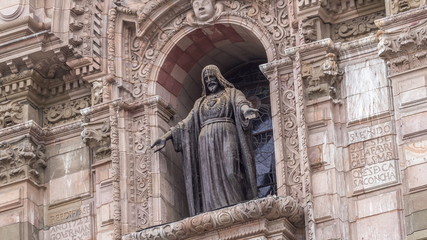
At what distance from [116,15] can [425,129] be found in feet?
21.4

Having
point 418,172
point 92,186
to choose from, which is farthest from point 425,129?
point 92,186

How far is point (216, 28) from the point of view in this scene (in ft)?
99.8

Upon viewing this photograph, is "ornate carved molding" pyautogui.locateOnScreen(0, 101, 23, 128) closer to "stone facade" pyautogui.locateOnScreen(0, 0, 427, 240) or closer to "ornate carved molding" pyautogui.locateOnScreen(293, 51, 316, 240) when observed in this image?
"stone facade" pyautogui.locateOnScreen(0, 0, 427, 240)

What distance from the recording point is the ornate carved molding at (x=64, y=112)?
30.8 meters

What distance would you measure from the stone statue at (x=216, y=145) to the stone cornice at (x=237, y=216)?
71cm

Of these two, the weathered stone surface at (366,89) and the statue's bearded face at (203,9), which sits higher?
the statue's bearded face at (203,9)

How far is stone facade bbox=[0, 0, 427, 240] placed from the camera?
27359 mm

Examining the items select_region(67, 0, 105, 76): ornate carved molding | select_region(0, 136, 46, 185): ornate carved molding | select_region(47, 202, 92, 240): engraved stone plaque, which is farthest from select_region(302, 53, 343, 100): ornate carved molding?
select_region(0, 136, 46, 185): ornate carved molding

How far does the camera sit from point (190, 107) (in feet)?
102

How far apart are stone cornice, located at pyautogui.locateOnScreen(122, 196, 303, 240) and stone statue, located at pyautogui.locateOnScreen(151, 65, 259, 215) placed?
0.71 m

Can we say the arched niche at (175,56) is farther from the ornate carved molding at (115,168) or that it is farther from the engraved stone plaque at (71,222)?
the engraved stone plaque at (71,222)

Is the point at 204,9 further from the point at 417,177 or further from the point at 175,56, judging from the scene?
the point at 417,177

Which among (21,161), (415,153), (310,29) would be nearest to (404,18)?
(310,29)

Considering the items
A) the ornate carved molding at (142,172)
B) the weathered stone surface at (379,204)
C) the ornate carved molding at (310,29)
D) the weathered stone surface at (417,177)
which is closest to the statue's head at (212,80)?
the ornate carved molding at (142,172)
